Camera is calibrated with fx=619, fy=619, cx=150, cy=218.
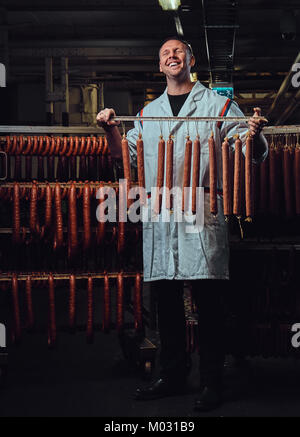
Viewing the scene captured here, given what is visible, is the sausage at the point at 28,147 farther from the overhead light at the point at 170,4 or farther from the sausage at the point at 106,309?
the overhead light at the point at 170,4

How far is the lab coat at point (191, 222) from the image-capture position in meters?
4.30

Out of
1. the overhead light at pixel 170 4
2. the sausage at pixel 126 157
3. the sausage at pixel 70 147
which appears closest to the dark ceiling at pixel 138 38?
the overhead light at pixel 170 4

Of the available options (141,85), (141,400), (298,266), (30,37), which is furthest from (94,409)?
(141,85)

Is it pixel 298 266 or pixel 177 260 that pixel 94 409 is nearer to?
pixel 177 260

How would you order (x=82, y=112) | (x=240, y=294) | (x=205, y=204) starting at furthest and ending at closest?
1. (x=82, y=112)
2. (x=240, y=294)
3. (x=205, y=204)

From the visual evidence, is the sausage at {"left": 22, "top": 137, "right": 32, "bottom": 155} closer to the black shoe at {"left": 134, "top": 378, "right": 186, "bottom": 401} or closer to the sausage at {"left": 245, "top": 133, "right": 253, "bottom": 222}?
the sausage at {"left": 245, "top": 133, "right": 253, "bottom": 222}

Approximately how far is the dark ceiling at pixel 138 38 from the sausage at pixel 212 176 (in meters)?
4.25

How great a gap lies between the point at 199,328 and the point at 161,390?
539mm

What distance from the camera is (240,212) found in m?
4.20

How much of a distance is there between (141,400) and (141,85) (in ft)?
35.2

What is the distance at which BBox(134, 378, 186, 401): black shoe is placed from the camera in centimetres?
441

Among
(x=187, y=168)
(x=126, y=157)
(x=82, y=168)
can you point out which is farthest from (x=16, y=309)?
(x=187, y=168)

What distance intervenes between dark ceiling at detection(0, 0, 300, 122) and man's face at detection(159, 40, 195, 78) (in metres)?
3.68

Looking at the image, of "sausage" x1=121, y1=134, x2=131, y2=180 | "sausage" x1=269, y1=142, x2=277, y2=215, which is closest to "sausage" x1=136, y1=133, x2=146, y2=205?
"sausage" x1=121, y1=134, x2=131, y2=180
